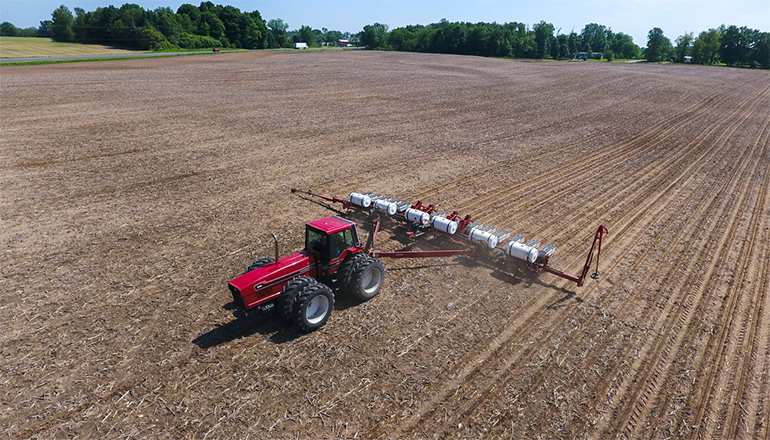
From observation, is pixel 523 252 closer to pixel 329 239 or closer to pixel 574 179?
pixel 329 239

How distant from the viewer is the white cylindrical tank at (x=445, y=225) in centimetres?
1381

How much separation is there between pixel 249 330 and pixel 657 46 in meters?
160

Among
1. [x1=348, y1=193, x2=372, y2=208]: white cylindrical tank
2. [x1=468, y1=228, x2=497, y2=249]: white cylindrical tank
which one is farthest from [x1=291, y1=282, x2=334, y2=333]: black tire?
[x1=348, y1=193, x2=372, y2=208]: white cylindrical tank

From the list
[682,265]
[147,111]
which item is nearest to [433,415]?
[682,265]

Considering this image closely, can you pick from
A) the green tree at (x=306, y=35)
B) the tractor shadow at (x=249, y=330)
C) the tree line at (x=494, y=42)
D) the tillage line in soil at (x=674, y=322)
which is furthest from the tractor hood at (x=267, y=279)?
the green tree at (x=306, y=35)

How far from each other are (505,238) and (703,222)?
8.75 meters

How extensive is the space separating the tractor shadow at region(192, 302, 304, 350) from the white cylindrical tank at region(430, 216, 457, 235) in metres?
5.90

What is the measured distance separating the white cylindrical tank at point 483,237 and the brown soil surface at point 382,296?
0.90 meters

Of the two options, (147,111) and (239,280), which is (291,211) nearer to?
(239,280)

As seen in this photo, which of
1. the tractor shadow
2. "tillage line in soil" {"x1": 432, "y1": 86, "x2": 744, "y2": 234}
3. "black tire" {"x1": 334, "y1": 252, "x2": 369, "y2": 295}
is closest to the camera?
the tractor shadow

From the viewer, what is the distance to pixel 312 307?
9.95m

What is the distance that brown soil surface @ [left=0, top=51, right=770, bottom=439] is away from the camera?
26.8ft

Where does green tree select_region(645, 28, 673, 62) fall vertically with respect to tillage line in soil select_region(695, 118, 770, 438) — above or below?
above

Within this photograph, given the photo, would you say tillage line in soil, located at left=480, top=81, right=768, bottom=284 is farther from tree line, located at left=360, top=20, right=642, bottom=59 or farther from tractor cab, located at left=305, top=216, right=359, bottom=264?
tree line, located at left=360, top=20, right=642, bottom=59
